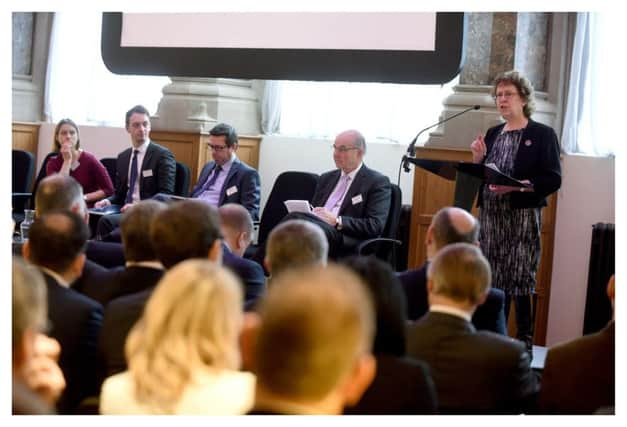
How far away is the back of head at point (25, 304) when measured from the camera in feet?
6.04

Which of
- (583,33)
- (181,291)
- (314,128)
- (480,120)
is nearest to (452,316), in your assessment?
(181,291)

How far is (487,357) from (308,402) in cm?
125

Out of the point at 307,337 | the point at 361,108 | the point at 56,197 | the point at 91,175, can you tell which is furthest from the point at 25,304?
the point at 361,108

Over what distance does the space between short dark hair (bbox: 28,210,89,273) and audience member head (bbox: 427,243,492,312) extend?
1093 millimetres

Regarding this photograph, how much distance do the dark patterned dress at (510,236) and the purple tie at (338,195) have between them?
123 centimetres

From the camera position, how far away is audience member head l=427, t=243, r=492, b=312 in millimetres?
2764

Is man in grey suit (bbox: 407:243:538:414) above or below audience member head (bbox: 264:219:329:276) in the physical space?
below

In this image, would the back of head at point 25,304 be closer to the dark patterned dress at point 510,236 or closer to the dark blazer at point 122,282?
the dark blazer at point 122,282

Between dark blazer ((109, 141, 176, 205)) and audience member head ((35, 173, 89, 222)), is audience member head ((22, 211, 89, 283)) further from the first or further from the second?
dark blazer ((109, 141, 176, 205))

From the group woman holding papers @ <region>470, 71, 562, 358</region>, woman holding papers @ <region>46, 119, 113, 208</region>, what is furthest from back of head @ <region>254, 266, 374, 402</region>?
woman holding papers @ <region>46, 119, 113, 208</region>

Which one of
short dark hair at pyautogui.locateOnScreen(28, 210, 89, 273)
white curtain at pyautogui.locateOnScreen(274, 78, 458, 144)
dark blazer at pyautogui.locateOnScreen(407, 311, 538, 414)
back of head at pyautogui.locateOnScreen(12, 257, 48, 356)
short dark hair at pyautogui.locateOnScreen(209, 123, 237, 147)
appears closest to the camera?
back of head at pyautogui.locateOnScreen(12, 257, 48, 356)

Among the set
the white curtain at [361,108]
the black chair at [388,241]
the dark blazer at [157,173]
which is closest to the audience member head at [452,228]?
the black chair at [388,241]

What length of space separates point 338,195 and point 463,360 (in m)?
3.41

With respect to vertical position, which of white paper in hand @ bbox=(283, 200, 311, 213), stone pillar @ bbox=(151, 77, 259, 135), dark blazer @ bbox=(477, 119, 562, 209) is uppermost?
stone pillar @ bbox=(151, 77, 259, 135)
